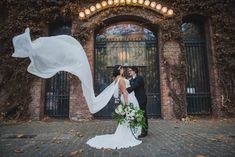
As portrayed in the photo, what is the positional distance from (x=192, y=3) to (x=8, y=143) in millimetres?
10233

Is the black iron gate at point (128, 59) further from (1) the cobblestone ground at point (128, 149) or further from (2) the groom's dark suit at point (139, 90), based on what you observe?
(2) the groom's dark suit at point (139, 90)

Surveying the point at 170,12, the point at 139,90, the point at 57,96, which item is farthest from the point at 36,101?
the point at 170,12

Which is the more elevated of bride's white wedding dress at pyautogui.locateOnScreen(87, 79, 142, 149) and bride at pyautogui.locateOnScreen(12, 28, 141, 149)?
bride at pyautogui.locateOnScreen(12, 28, 141, 149)

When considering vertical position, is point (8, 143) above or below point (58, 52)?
below

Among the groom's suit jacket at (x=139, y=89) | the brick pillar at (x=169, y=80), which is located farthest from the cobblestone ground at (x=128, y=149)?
the brick pillar at (x=169, y=80)

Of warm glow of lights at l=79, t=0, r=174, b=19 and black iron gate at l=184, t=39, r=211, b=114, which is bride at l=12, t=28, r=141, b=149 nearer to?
warm glow of lights at l=79, t=0, r=174, b=19

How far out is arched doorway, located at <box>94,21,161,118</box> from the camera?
1212cm

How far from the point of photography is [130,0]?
11.8 m

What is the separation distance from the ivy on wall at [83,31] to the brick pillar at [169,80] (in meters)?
0.10

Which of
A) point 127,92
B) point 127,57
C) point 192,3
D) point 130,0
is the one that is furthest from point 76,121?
point 192,3

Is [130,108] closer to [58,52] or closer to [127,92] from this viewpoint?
[127,92]

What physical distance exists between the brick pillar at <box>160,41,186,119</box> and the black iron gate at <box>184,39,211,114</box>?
0.94 m

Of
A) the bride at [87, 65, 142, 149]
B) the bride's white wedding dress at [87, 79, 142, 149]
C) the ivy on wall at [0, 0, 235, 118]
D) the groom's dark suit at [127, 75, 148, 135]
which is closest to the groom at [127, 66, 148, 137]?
the groom's dark suit at [127, 75, 148, 135]

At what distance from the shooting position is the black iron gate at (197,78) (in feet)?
39.2
